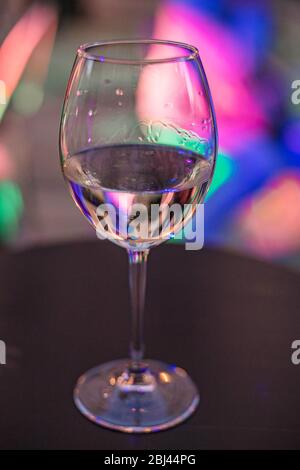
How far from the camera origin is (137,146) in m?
0.48

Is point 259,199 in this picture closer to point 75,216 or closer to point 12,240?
point 75,216

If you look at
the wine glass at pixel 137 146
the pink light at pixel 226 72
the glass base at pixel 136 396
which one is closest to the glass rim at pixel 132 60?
the wine glass at pixel 137 146

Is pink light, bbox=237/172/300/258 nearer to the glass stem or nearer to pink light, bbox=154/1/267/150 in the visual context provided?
pink light, bbox=154/1/267/150

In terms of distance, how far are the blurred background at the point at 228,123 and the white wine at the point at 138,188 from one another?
113 centimetres

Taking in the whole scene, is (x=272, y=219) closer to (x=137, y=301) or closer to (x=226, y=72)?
(x=226, y=72)

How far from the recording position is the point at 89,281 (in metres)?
0.67

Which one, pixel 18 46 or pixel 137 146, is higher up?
pixel 18 46

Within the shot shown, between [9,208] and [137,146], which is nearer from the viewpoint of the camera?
[137,146]

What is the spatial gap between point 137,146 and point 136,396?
22 cm

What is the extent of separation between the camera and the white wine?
0.44m

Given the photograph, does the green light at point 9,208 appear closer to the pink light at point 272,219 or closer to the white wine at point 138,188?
the pink light at point 272,219

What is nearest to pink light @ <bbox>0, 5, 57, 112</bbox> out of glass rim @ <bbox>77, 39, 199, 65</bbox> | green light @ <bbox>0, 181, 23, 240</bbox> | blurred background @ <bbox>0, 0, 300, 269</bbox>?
blurred background @ <bbox>0, 0, 300, 269</bbox>

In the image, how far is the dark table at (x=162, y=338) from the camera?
18.3 inches

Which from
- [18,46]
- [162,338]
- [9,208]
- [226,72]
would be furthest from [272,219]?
[162,338]
